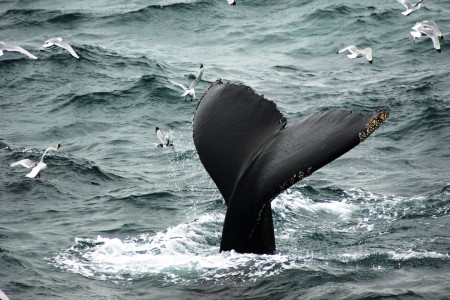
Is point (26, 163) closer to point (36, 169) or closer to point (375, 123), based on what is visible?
point (36, 169)

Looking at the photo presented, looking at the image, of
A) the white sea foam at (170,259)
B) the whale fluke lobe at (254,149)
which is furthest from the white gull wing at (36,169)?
the whale fluke lobe at (254,149)

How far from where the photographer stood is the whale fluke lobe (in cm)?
725

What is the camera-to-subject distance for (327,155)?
7.05 m

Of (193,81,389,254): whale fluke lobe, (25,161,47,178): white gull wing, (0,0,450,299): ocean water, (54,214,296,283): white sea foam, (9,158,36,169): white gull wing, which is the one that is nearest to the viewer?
(193,81,389,254): whale fluke lobe

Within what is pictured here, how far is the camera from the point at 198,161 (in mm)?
15195

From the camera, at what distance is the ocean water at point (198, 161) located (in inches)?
360

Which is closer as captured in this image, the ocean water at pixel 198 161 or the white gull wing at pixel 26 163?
the ocean water at pixel 198 161

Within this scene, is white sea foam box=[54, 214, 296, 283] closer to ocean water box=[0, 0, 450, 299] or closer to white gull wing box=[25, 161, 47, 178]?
ocean water box=[0, 0, 450, 299]

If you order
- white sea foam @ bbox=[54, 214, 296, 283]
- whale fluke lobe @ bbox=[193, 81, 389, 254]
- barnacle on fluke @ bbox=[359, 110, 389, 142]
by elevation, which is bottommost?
white sea foam @ bbox=[54, 214, 296, 283]

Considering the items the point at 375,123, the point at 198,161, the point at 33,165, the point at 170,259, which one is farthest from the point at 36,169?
the point at 375,123

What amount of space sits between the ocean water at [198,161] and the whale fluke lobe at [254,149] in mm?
528

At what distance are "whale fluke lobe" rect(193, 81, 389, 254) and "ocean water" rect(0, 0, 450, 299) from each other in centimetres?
Result: 53

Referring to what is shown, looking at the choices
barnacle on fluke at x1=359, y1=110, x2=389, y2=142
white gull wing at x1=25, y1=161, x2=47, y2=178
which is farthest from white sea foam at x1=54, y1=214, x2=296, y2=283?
white gull wing at x1=25, y1=161, x2=47, y2=178

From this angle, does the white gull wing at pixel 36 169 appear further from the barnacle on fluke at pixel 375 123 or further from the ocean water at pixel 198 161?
the barnacle on fluke at pixel 375 123
